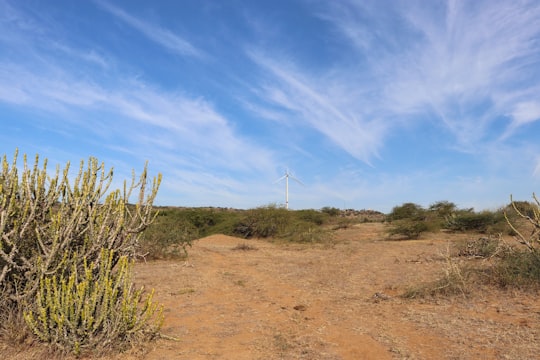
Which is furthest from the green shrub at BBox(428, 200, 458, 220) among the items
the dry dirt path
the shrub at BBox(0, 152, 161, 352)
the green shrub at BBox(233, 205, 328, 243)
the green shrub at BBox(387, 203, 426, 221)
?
the shrub at BBox(0, 152, 161, 352)

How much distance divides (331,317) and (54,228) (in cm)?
397

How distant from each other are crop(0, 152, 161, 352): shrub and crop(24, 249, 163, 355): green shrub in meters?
0.06

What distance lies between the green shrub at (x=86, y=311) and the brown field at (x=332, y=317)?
0.99ft

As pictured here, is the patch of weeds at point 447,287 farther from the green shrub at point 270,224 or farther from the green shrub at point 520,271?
the green shrub at point 270,224

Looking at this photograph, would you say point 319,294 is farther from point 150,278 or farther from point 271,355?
point 150,278

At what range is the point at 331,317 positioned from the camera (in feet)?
19.5

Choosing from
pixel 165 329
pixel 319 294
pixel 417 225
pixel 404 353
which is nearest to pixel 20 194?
pixel 165 329

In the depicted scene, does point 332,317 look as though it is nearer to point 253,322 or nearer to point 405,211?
point 253,322

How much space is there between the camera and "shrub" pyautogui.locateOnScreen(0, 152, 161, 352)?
167 inches

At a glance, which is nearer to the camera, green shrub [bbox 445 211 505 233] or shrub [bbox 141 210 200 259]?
shrub [bbox 141 210 200 259]

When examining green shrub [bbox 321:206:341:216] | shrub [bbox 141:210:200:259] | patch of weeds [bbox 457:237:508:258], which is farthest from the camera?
green shrub [bbox 321:206:341:216]

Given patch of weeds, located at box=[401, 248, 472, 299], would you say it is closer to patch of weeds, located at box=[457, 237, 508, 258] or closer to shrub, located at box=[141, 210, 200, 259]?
patch of weeds, located at box=[457, 237, 508, 258]

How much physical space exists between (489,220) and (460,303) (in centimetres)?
1445

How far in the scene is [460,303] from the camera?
6.27m
